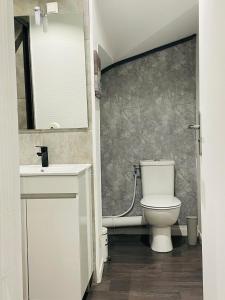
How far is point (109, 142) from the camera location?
138 inches

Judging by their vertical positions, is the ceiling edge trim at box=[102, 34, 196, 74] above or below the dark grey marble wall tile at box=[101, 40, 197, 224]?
above

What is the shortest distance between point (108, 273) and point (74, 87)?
149 cm

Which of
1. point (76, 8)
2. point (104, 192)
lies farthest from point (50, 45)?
point (104, 192)

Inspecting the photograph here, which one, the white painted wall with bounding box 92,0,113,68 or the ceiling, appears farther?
the ceiling

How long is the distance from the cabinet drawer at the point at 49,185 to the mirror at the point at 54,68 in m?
0.58

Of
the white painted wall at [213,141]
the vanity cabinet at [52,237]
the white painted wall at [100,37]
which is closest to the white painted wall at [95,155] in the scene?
the white painted wall at [100,37]

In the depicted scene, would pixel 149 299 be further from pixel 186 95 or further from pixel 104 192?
pixel 186 95

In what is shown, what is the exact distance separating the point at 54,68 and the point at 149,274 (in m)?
1.76

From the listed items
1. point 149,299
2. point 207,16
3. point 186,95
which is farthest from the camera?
point 186,95

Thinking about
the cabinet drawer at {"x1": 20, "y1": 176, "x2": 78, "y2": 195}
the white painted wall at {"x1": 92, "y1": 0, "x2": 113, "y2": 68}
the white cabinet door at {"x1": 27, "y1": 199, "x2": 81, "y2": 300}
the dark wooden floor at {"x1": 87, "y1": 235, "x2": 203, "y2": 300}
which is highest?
the white painted wall at {"x1": 92, "y1": 0, "x2": 113, "y2": 68}

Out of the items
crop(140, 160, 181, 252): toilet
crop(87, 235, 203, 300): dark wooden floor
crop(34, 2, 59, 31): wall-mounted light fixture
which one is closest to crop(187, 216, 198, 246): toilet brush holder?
crop(87, 235, 203, 300): dark wooden floor

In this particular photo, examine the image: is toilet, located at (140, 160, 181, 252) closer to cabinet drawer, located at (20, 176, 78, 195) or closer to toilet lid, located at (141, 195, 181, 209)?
toilet lid, located at (141, 195, 181, 209)

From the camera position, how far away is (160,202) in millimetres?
2973

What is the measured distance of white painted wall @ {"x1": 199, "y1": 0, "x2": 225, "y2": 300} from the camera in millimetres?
1162
